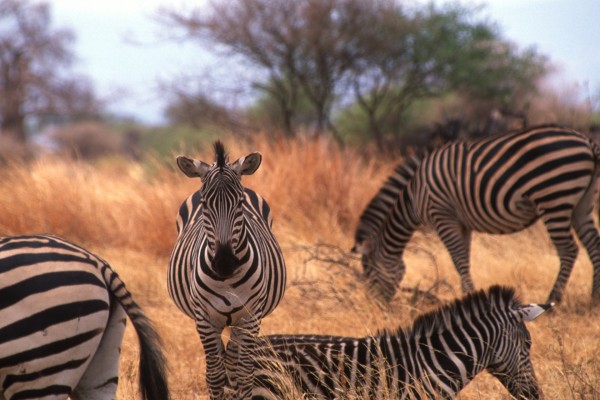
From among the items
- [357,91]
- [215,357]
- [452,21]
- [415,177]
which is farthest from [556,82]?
[215,357]

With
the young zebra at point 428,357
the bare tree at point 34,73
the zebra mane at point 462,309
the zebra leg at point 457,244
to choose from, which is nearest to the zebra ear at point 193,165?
the young zebra at point 428,357

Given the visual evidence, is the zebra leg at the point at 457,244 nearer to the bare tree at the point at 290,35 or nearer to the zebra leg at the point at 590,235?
the zebra leg at the point at 590,235

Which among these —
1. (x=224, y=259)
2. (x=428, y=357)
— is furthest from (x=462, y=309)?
(x=224, y=259)

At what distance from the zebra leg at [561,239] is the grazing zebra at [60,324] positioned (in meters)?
4.13

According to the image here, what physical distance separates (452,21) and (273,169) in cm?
1053

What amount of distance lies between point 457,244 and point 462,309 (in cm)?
296

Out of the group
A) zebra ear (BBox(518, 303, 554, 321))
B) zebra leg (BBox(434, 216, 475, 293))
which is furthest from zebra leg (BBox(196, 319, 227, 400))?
zebra leg (BBox(434, 216, 475, 293))

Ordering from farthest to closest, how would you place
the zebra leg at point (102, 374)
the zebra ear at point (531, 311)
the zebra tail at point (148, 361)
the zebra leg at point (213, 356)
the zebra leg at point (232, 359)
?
the zebra leg at point (232, 359) → the zebra leg at point (213, 356) → the zebra ear at point (531, 311) → the zebra tail at point (148, 361) → the zebra leg at point (102, 374)

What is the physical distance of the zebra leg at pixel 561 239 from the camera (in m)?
6.40

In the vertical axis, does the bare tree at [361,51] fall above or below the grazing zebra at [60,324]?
above

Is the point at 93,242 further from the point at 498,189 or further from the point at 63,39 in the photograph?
the point at 63,39

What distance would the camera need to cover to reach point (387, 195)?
7500 millimetres

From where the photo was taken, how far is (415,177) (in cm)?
732

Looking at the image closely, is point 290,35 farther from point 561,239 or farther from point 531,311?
point 531,311
